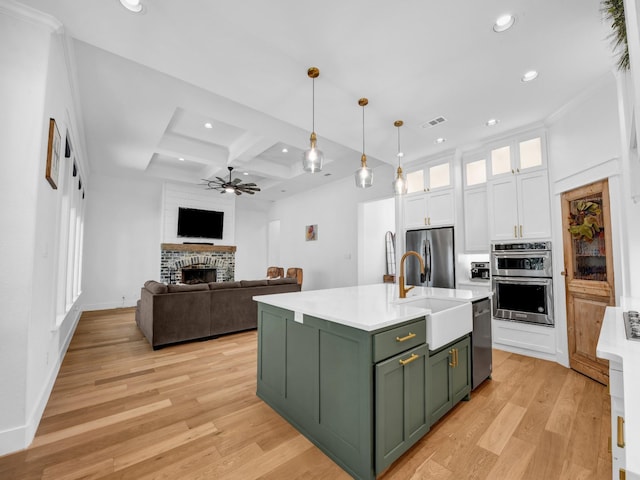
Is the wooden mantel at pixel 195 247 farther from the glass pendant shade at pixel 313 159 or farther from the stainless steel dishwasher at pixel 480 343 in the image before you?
the stainless steel dishwasher at pixel 480 343

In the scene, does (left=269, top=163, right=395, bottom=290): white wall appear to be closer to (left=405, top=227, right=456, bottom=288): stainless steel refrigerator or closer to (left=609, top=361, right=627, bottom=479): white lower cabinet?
(left=405, top=227, right=456, bottom=288): stainless steel refrigerator

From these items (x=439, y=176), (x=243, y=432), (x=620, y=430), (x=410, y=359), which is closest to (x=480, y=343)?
(x=410, y=359)

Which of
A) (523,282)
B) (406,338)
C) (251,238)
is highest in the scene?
(251,238)

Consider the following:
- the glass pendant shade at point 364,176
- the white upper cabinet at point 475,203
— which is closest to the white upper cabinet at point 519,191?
the white upper cabinet at point 475,203

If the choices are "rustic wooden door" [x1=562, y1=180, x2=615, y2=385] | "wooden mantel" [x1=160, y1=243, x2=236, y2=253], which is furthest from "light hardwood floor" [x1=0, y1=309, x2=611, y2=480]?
"wooden mantel" [x1=160, y1=243, x2=236, y2=253]

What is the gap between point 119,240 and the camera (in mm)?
6715

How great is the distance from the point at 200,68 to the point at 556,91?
3.50 meters

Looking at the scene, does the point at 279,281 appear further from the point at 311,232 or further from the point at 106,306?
the point at 106,306

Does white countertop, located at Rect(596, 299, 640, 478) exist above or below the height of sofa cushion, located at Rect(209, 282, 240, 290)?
above

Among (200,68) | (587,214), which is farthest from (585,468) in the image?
(200,68)

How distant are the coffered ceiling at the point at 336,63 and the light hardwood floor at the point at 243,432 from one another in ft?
9.41

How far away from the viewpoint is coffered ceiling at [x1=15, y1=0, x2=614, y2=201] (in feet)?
6.54

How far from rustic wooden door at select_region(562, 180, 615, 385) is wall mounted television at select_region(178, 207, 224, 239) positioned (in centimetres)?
710

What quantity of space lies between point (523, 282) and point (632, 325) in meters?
2.45
